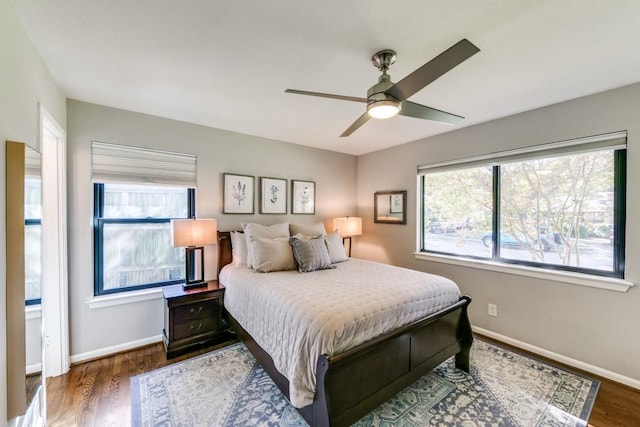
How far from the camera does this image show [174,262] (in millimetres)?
3131

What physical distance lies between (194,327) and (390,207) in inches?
120

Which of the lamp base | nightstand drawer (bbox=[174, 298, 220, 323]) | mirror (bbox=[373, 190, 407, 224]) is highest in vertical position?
mirror (bbox=[373, 190, 407, 224])

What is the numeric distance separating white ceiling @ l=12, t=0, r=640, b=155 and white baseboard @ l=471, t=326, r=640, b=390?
94.7 inches

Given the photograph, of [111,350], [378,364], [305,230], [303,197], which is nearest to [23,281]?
[111,350]

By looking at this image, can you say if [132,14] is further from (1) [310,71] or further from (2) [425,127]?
(2) [425,127]

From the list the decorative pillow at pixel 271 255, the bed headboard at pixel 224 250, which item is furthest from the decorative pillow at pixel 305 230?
the bed headboard at pixel 224 250

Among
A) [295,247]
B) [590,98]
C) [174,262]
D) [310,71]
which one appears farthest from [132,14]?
[590,98]

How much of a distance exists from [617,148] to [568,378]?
1989mm

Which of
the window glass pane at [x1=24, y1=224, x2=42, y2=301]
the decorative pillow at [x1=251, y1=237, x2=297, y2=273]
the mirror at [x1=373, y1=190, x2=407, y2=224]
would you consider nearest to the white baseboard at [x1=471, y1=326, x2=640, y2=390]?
the mirror at [x1=373, y1=190, x2=407, y2=224]

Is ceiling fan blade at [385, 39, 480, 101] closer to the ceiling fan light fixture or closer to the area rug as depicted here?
the ceiling fan light fixture

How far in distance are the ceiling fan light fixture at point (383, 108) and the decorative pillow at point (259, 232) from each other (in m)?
1.87

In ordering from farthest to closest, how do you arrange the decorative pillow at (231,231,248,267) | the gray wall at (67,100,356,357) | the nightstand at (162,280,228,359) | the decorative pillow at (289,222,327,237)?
the decorative pillow at (289,222,327,237) < the decorative pillow at (231,231,248,267) < the nightstand at (162,280,228,359) < the gray wall at (67,100,356,357)

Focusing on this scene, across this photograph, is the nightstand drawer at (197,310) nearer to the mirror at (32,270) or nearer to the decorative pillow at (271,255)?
the decorative pillow at (271,255)

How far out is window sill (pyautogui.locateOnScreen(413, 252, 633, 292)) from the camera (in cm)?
225
